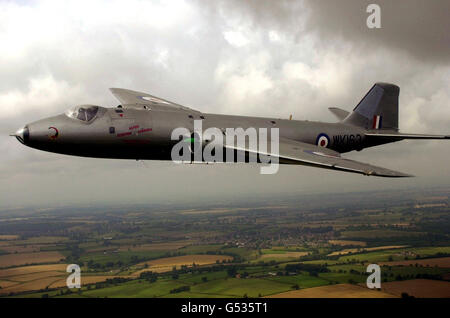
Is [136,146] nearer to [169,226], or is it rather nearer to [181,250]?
[181,250]

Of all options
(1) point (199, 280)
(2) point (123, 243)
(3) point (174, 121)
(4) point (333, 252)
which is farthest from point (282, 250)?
(3) point (174, 121)

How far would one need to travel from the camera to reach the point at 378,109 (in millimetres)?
30172

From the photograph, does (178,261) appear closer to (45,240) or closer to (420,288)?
(420,288)

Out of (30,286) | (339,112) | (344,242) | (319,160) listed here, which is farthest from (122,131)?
(344,242)

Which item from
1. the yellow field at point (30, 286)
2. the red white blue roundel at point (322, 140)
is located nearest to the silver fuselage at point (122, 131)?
the red white blue roundel at point (322, 140)

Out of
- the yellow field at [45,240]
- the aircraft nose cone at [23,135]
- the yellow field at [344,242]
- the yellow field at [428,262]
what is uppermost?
the aircraft nose cone at [23,135]

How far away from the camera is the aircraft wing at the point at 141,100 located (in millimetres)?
24219

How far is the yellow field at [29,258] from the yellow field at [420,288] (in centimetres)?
9892

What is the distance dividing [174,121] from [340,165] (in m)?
10.2

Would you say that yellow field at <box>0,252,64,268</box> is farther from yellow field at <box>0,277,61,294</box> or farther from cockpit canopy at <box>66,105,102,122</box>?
cockpit canopy at <box>66,105,102,122</box>

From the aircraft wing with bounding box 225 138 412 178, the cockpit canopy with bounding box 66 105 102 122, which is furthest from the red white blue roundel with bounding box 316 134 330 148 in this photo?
the cockpit canopy with bounding box 66 105 102 122

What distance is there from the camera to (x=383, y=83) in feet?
102

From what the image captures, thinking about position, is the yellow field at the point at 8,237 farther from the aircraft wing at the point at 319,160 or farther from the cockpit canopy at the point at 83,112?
the aircraft wing at the point at 319,160

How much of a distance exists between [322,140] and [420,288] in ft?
167
